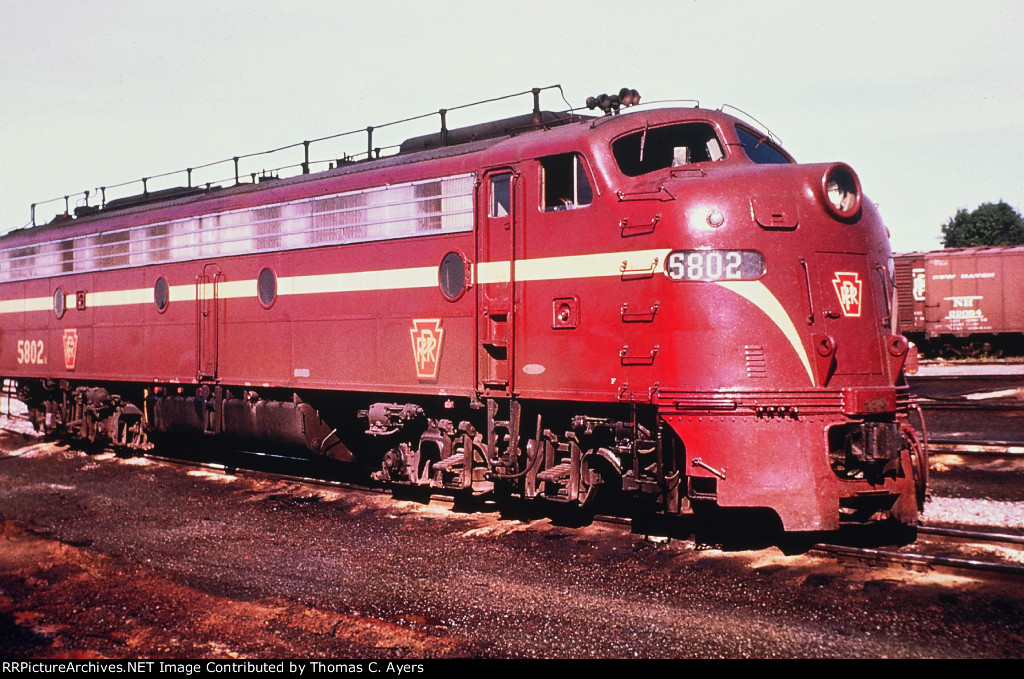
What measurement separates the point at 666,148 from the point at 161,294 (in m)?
8.98

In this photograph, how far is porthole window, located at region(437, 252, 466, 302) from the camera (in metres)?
8.88

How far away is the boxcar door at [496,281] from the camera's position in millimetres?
8445

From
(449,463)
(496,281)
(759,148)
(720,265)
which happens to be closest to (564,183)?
(496,281)

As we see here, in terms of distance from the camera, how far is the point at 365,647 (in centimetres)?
542

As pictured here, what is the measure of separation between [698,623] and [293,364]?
6867mm

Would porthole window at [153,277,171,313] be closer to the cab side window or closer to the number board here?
the cab side window

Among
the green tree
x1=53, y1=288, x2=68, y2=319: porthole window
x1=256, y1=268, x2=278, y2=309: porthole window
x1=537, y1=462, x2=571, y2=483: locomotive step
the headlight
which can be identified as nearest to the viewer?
the headlight

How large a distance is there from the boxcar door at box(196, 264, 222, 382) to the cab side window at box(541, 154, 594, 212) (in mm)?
6067

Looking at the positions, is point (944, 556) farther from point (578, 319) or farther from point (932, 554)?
point (578, 319)

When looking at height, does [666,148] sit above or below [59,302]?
above

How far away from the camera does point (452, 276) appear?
29.5ft

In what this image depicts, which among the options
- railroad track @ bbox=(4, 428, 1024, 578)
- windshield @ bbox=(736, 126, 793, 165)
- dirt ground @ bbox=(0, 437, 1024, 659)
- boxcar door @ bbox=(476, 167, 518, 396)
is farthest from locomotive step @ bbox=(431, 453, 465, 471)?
windshield @ bbox=(736, 126, 793, 165)

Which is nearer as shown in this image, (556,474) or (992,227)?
(556,474)

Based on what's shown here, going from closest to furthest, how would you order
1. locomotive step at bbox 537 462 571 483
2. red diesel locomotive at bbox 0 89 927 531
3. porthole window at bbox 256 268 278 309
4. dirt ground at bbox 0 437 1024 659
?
dirt ground at bbox 0 437 1024 659 < red diesel locomotive at bbox 0 89 927 531 < locomotive step at bbox 537 462 571 483 < porthole window at bbox 256 268 278 309
